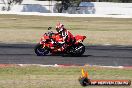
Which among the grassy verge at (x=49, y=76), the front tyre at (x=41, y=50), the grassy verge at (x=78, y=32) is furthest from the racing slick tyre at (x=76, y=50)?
the grassy verge at (x=78, y=32)

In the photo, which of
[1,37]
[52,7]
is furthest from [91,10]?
[1,37]

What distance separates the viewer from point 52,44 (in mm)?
22703

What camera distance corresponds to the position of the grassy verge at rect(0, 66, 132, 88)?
1325 cm

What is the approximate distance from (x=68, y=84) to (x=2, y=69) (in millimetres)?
4261

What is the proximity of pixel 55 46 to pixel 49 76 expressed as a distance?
746cm

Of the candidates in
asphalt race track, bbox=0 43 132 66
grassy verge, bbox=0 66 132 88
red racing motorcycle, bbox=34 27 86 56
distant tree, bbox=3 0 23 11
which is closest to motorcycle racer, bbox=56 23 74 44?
red racing motorcycle, bbox=34 27 86 56

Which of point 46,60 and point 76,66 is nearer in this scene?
point 76,66

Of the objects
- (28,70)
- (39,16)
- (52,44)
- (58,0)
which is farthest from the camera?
(58,0)

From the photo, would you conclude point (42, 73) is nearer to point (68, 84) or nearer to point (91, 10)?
point (68, 84)

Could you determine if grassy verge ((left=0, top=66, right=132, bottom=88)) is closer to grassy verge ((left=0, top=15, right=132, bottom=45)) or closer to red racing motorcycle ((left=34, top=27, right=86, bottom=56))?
red racing motorcycle ((left=34, top=27, right=86, bottom=56))

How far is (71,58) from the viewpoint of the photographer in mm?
22109

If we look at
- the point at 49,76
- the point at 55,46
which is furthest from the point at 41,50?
the point at 49,76

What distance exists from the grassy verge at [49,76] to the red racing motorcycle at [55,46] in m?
4.73

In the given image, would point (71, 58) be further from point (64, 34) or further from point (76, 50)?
point (64, 34)
